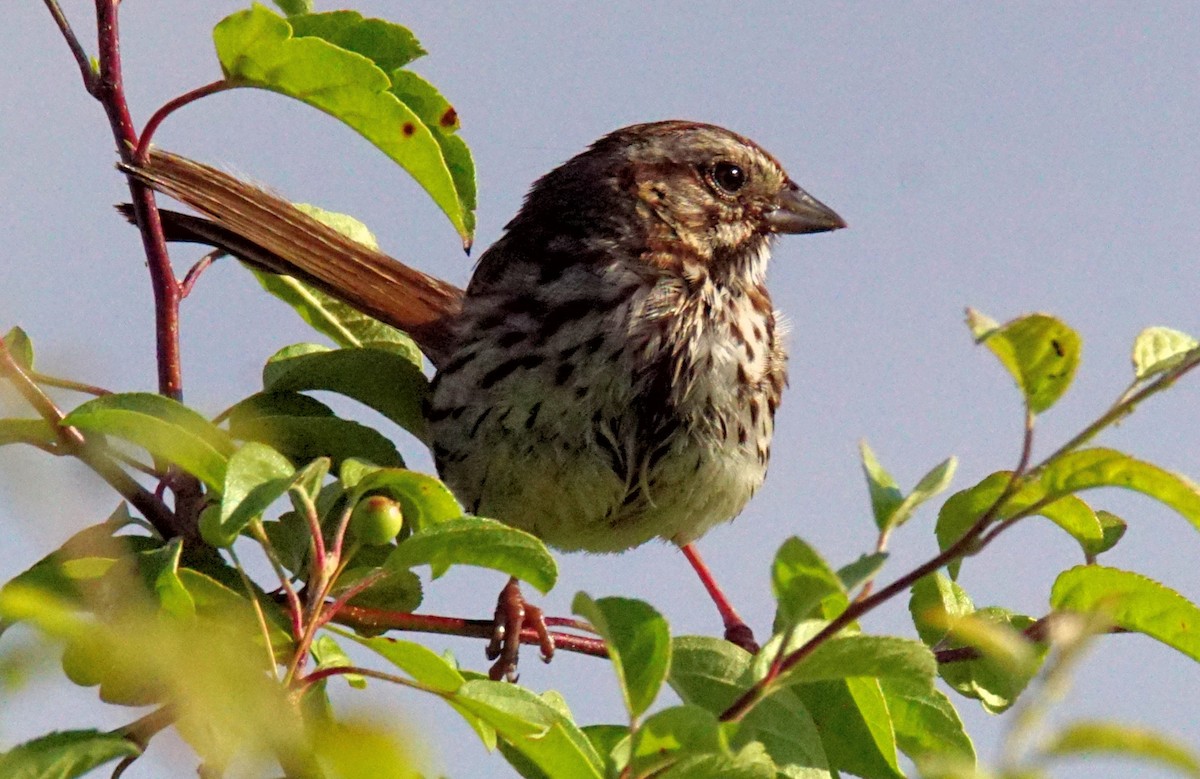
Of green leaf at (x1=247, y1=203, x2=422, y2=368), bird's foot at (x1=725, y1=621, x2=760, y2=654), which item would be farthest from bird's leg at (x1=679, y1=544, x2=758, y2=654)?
green leaf at (x1=247, y1=203, x2=422, y2=368)

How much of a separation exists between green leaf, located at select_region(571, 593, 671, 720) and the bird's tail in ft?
5.73

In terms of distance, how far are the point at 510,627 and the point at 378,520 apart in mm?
1502

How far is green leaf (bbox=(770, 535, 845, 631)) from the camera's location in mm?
1347

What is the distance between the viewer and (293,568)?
2.06 meters

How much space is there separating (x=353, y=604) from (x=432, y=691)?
0.67m

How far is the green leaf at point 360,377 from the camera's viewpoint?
2559 millimetres

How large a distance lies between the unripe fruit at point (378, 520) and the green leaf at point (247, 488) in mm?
225

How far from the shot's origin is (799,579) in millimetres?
1384

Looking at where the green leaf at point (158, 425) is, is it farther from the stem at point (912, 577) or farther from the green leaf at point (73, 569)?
the stem at point (912, 577)

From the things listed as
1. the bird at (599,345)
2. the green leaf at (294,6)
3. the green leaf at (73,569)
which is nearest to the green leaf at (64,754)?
the green leaf at (73,569)

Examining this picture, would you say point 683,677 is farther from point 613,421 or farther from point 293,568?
point 613,421

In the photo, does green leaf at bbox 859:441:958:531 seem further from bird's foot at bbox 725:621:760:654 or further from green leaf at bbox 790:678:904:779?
bird's foot at bbox 725:621:760:654

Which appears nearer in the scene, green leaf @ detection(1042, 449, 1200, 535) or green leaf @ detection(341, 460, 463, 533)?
green leaf @ detection(1042, 449, 1200, 535)

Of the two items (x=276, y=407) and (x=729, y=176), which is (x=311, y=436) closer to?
(x=276, y=407)
